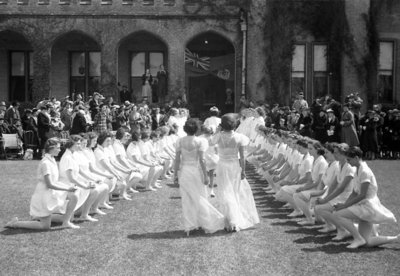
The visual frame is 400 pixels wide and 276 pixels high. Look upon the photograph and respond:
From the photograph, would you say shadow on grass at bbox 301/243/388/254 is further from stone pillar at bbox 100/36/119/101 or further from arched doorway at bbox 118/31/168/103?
arched doorway at bbox 118/31/168/103

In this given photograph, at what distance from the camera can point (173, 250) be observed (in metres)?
9.38

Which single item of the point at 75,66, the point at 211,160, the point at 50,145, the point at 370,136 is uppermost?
the point at 75,66

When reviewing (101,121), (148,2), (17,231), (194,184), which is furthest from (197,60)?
(17,231)

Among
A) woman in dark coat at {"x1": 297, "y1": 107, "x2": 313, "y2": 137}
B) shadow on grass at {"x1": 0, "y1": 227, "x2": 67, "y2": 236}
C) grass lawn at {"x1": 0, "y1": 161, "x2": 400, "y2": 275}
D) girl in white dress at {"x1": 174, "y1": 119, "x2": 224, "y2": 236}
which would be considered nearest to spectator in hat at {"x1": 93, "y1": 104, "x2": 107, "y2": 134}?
woman in dark coat at {"x1": 297, "y1": 107, "x2": 313, "y2": 137}

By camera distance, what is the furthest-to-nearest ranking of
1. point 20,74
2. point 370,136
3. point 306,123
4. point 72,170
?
point 20,74, point 370,136, point 306,123, point 72,170

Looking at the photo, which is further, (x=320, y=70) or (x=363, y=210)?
(x=320, y=70)

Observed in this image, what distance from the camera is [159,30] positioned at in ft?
99.5

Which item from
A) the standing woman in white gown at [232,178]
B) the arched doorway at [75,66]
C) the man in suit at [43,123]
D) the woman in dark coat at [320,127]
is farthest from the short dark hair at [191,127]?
the arched doorway at [75,66]

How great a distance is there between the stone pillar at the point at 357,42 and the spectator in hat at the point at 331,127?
8.66 metres

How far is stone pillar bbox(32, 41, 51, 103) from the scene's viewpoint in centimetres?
3031

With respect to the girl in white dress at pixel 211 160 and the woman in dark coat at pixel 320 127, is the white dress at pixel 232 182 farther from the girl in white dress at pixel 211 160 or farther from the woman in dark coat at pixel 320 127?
the woman in dark coat at pixel 320 127

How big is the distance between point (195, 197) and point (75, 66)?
74.8ft

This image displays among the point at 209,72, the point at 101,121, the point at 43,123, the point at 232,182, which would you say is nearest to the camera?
the point at 232,182

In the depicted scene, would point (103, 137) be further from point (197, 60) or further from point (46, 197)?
point (197, 60)
